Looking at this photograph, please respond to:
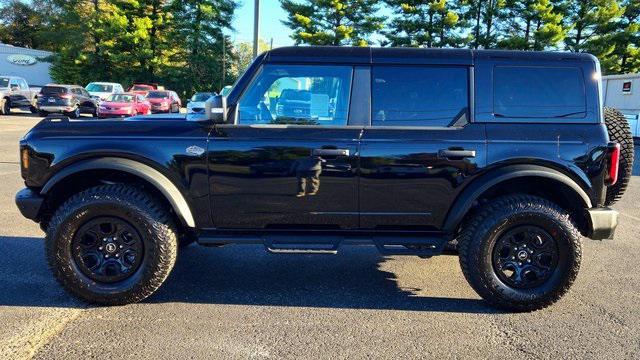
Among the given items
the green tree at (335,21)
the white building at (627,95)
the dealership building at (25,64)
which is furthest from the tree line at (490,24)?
the dealership building at (25,64)

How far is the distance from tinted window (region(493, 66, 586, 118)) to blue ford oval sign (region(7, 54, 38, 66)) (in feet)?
161

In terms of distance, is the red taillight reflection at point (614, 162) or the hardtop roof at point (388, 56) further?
the hardtop roof at point (388, 56)

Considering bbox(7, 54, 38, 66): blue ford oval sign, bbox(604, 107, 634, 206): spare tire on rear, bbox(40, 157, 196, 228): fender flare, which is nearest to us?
bbox(40, 157, 196, 228): fender flare

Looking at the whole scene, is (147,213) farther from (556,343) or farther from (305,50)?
(556,343)

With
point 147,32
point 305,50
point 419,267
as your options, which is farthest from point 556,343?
point 147,32

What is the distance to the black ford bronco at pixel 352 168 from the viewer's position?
12.1ft

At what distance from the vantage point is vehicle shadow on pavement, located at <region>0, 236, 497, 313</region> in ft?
12.7

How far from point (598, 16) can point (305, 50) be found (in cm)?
3373

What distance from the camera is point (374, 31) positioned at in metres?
35.9

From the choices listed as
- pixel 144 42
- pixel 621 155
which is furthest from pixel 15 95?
pixel 621 155

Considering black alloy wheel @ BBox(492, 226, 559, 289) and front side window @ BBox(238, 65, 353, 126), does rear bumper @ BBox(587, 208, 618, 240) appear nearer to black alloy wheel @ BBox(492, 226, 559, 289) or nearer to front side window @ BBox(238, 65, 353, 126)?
black alloy wheel @ BBox(492, 226, 559, 289)

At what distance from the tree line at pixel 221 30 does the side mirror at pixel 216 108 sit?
31.4 meters

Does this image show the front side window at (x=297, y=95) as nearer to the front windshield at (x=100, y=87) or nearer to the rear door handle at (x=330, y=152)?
the rear door handle at (x=330, y=152)

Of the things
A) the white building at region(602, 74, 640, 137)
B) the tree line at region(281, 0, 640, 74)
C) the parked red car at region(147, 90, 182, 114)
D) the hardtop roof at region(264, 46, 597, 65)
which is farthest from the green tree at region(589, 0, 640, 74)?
the hardtop roof at region(264, 46, 597, 65)
